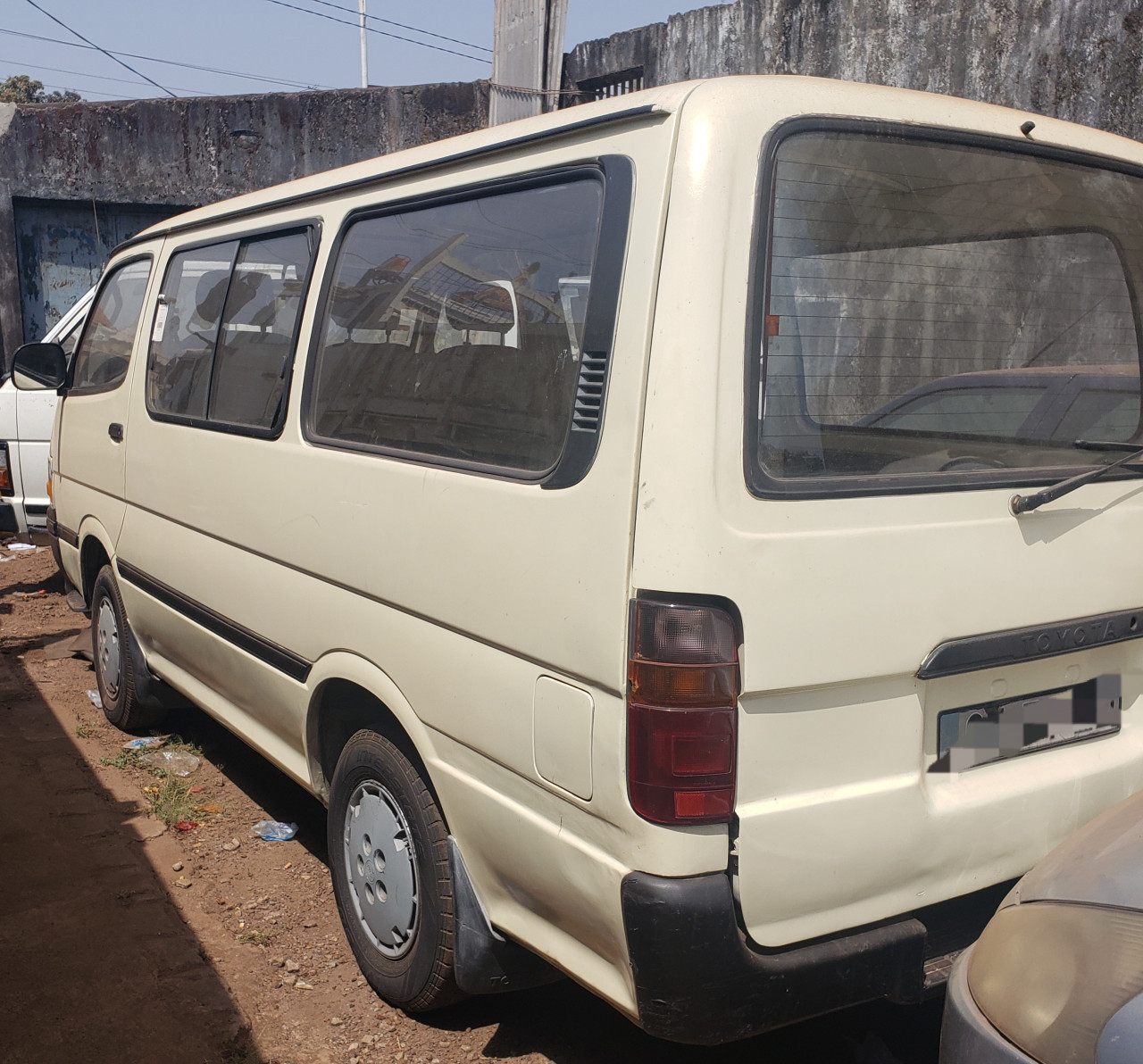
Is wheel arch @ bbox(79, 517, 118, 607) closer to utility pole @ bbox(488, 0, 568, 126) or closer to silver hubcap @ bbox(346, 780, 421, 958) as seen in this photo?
silver hubcap @ bbox(346, 780, 421, 958)

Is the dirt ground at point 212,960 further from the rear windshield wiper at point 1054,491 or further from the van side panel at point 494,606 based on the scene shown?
the rear windshield wiper at point 1054,491

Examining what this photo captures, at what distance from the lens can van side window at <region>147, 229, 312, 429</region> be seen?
3246mm

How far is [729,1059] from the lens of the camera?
8.72 ft

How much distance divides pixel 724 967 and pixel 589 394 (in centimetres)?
107

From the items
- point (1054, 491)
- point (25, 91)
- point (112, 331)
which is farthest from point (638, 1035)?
point (25, 91)

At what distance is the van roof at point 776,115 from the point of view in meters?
2.01

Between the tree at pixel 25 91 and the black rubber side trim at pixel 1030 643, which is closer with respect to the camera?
the black rubber side trim at pixel 1030 643

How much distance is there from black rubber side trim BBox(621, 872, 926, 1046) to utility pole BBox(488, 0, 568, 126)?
23.9 feet

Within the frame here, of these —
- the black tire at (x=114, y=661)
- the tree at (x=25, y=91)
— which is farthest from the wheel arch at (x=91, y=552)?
the tree at (x=25, y=91)

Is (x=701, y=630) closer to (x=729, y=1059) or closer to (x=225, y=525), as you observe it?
(x=729, y=1059)

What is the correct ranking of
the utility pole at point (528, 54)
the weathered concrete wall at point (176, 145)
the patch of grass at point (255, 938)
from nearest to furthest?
the patch of grass at point (255, 938)
the utility pole at point (528, 54)
the weathered concrete wall at point (176, 145)

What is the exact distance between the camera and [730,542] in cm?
189

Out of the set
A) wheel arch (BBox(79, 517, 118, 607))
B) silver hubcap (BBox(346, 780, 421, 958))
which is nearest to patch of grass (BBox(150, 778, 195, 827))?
wheel arch (BBox(79, 517, 118, 607))

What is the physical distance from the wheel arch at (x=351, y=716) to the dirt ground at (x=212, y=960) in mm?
559
